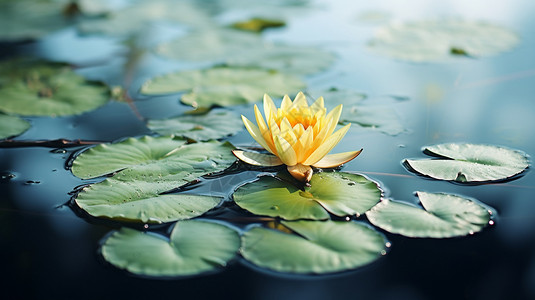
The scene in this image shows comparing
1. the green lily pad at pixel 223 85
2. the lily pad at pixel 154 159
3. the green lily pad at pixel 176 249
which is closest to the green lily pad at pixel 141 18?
the green lily pad at pixel 223 85

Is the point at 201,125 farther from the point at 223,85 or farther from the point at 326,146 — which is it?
the point at 326,146

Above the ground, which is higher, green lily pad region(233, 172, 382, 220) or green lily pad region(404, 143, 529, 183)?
green lily pad region(404, 143, 529, 183)

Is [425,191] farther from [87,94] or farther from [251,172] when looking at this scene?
[87,94]

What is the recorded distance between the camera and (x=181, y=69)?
3117 millimetres

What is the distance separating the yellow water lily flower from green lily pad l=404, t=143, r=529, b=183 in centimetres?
30

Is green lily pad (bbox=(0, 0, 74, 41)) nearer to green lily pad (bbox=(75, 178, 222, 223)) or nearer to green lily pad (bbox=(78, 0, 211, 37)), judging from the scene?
green lily pad (bbox=(78, 0, 211, 37))

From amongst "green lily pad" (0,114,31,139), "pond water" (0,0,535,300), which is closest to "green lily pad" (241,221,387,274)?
"pond water" (0,0,535,300)

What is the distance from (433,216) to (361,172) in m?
0.37

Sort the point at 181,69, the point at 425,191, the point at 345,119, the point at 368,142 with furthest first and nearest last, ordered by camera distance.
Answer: the point at 181,69, the point at 345,119, the point at 368,142, the point at 425,191

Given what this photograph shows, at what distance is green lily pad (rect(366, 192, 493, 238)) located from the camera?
1586mm

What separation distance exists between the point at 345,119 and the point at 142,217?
3.48 feet

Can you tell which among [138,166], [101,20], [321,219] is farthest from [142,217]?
[101,20]

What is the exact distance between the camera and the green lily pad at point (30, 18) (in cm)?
377

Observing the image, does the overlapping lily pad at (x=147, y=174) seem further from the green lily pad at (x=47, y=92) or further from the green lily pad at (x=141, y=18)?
the green lily pad at (x=141, y=18)
